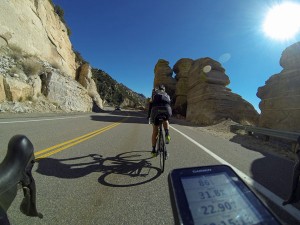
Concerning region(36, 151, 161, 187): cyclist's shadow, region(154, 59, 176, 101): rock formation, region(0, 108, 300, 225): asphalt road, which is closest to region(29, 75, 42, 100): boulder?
region(0, 108, 300, 225): asphalt road

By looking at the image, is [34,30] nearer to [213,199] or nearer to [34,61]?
[34,61]

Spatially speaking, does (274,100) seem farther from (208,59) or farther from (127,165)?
(208,59)

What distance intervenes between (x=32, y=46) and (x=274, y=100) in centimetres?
2832

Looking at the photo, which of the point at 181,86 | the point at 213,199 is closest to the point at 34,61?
the point at 213,199

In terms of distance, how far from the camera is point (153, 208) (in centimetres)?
336

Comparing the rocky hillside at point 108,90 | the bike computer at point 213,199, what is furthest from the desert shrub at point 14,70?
the rocky hillside at point 108,90

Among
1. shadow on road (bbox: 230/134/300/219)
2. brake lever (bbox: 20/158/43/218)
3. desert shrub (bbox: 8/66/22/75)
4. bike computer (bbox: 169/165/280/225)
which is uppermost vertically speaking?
desert shrub (bbox: 8/66/22/75)

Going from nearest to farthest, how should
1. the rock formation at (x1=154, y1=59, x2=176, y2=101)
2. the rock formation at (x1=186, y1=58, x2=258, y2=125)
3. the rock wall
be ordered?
1. the rock wall
2. the rock formation at (x1=186, y1=58, x2=258, y2=125)
3. the rock formation at (x1=154, y1=59, x2=176, y2=101)

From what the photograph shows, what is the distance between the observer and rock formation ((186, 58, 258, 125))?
27.4 metres

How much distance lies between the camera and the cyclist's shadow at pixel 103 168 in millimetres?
4649

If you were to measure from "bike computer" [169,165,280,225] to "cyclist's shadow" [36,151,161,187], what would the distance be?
254 centimetres

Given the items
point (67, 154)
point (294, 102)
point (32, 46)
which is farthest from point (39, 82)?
point (294, 102)

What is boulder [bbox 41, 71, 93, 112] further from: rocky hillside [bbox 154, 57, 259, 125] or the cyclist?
the cyclist

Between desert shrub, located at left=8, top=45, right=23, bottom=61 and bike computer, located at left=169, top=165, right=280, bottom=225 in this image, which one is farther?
desert shrub, located at left=8, top=45, right=23, bottom=61
